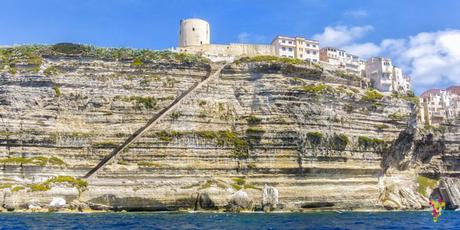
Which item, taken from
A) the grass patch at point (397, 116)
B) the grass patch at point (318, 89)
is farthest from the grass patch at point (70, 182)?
the grass patch at point (397, 116)

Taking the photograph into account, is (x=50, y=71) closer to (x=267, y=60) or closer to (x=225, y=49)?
(x=225, y=49)

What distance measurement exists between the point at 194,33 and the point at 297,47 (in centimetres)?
2038

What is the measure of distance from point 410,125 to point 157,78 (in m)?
30.1

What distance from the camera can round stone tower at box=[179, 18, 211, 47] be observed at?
80.1 m

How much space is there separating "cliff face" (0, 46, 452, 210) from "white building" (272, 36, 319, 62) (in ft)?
84.6

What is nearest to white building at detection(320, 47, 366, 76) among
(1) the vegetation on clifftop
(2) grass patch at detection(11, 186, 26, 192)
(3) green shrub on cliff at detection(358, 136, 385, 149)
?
(3) green shrub on cliff at detection(358, 136, 385, 149)

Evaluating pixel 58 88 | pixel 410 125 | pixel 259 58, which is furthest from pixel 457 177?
pixel 58 88

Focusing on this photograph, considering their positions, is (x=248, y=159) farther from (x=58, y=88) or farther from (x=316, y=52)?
(x=316, y=52)

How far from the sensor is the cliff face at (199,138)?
5206 centimetres

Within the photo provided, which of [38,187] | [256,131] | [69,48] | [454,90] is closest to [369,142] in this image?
[256,131]

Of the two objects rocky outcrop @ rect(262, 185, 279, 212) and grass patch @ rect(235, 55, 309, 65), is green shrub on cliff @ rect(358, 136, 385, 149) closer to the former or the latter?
grass patch @ rect(235, 55, 309, 65)

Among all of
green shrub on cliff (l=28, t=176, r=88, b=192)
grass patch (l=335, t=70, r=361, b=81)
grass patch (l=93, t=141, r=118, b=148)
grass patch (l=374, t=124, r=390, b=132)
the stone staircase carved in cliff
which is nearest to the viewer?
green shrub on cliff (l=28, t=176, r=88, b=192)

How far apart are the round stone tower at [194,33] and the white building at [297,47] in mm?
13075

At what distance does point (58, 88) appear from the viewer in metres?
58.6
